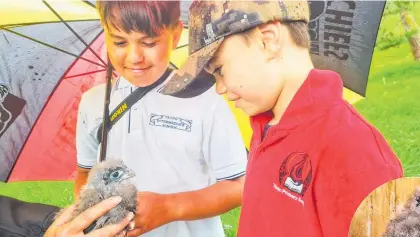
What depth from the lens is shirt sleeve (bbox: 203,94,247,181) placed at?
179cm

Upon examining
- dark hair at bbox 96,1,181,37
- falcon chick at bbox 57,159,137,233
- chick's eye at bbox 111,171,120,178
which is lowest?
falcon chick at bbox 57,159,137,233

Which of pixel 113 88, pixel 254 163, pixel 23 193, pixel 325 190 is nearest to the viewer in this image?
pixel 325 190

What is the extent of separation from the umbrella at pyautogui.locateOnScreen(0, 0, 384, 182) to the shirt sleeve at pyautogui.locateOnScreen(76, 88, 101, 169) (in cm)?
3

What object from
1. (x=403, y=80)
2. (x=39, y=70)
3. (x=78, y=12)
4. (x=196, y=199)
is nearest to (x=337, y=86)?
(x=403, y=80)

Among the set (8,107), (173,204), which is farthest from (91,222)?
(8,107)

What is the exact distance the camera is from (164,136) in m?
1.79

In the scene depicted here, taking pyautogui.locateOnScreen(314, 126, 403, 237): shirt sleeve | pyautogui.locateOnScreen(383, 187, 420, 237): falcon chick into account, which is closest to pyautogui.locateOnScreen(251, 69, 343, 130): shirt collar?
pyautogui.locateOnScreen(314, 126, 403, 237): shirt sleeve

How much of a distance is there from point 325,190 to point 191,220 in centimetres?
55

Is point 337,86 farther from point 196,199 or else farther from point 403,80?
point 196,199

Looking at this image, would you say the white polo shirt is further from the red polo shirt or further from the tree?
the tree

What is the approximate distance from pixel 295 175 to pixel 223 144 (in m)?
0.30

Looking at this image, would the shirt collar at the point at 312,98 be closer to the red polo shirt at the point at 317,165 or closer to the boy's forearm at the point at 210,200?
the red polo shirt at the point at 317,165

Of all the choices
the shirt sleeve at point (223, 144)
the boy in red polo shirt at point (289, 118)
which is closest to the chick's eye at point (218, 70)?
the boy in red polo shirt at point (289, 118)

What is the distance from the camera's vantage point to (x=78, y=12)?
1786 millimetres
